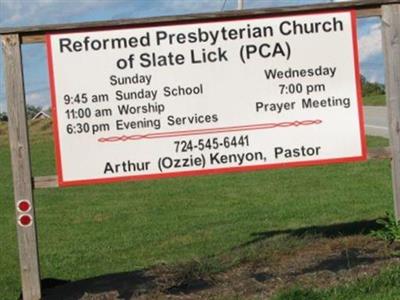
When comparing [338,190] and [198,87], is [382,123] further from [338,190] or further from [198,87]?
[198,87]

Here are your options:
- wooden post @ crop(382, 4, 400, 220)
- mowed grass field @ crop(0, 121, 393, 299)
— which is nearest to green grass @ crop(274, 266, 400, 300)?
mowed grass field @ crop(0, 121, 393, 299)

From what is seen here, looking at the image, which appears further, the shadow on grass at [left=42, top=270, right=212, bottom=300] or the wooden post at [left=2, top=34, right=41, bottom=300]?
the wooden post at [left=2, top=34, right=41, bottom=300]

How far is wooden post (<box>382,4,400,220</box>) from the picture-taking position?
7090mm

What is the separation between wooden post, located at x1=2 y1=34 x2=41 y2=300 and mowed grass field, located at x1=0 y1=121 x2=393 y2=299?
1.24 meters

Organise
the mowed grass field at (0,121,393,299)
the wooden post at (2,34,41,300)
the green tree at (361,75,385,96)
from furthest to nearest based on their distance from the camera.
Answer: the green tree at (361,75,385,96), the mowed grass field at (0,121,393,299), the wooden post at (2,34,41,300)

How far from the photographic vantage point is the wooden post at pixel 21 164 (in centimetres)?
652

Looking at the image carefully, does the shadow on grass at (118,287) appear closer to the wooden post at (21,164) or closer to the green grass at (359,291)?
the wooden post at (21,164)

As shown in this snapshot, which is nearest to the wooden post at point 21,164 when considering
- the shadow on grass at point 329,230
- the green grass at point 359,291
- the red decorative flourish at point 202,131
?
the red decorative flourish at point 202,131

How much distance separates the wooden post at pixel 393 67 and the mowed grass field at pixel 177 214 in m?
2.00

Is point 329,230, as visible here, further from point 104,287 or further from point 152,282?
point 104,287

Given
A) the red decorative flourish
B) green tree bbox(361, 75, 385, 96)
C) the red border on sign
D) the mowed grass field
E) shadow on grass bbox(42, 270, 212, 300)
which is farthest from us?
green tree bbox(361, 75, 385, 96)

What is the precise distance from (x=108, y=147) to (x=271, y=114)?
138cm

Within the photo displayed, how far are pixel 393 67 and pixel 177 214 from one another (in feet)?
21.4

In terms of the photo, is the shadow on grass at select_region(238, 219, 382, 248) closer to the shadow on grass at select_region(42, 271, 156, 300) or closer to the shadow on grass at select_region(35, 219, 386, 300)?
the shadow on grass at select_region(35, 219, 386, 300)
